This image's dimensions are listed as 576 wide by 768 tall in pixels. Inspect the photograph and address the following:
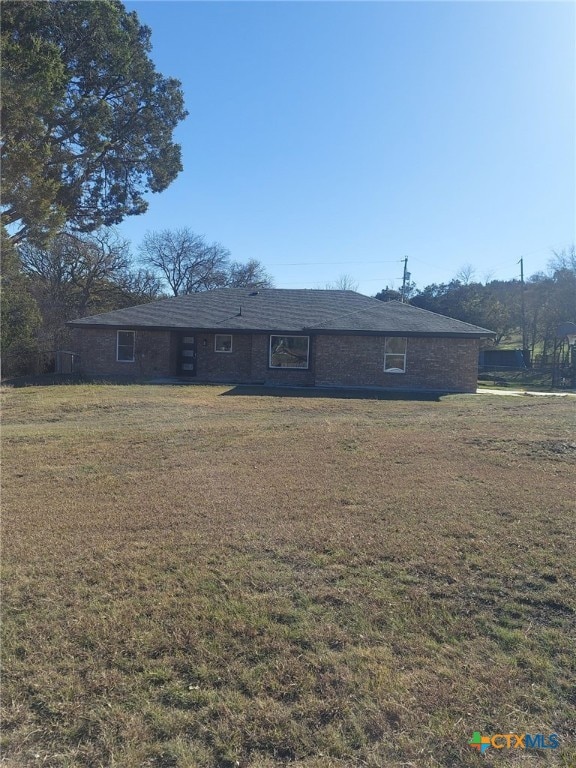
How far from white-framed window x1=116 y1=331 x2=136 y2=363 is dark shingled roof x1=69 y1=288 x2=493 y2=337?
684mm

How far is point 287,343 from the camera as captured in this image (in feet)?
64.5

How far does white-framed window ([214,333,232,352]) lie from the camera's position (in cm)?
2041

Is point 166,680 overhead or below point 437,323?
below

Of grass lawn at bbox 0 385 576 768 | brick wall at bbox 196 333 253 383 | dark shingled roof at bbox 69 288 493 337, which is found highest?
dark shingled roof at bbox 69 288 493 337

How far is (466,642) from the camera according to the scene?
2.66 m

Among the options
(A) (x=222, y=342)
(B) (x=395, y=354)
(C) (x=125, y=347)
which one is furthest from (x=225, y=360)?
(B) (x=395, y=354)

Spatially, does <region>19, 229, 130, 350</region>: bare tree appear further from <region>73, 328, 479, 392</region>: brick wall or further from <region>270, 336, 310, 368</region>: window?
<region>270, 336, 310, 368</region>: window

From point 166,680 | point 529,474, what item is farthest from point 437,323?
point 166,680

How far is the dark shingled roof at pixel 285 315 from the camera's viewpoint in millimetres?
17906

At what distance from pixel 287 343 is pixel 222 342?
2935mm

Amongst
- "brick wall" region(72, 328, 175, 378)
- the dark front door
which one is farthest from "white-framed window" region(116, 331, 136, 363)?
the dark front door

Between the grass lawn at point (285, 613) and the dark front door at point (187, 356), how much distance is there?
14.4 metres

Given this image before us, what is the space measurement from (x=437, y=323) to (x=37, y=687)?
58.7 ft

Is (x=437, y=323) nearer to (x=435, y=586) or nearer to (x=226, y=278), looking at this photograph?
(x=435, y=586)
